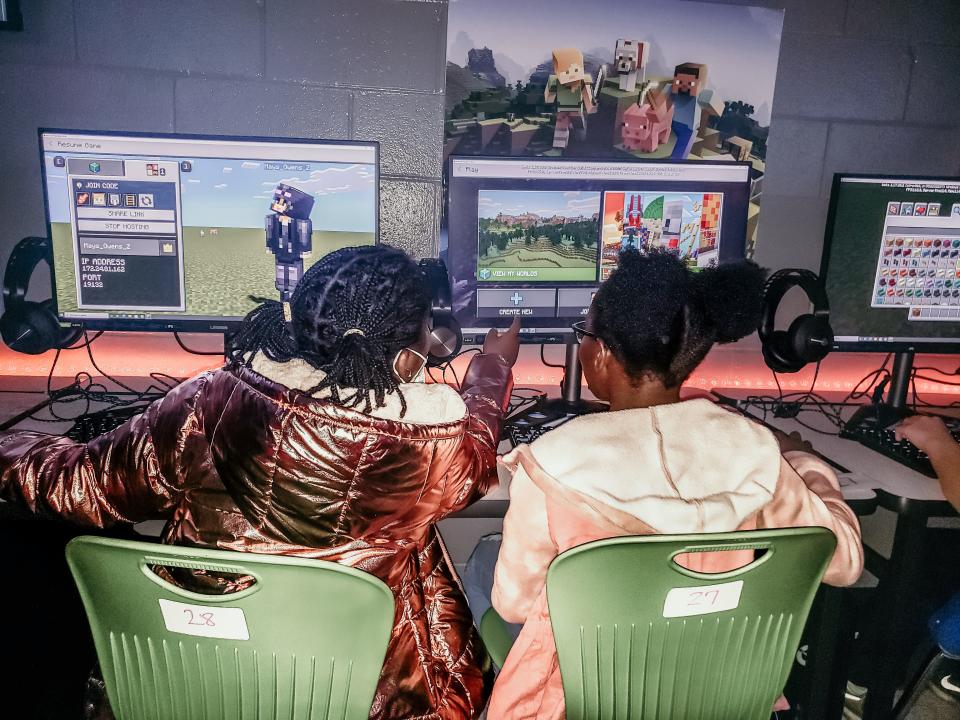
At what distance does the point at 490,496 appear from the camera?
1.26 metres

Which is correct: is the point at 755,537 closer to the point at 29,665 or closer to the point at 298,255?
the point at 298,255

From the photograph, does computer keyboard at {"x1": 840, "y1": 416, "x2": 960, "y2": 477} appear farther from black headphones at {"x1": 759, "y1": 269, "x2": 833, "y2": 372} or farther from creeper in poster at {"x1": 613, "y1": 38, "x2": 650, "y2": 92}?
creeper in poster at {"x1": 613, "y1": 38, "x2": 650, "y2": 92}

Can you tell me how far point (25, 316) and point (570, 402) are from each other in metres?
1.23

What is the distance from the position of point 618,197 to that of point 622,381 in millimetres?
642

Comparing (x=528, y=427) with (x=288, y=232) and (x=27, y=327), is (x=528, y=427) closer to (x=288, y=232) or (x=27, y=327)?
(x=288, y=232)

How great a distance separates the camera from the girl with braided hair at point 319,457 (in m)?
0.93

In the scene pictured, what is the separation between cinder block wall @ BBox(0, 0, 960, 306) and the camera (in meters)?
1.68

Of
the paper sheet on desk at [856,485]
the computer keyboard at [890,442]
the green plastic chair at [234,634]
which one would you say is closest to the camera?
the green plastic chair at [234,634]

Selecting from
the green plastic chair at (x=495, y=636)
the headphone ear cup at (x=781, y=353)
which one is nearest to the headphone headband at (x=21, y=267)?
the green plastic chair at (x=495, y=636)

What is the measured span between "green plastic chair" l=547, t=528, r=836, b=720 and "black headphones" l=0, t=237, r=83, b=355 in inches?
51.3

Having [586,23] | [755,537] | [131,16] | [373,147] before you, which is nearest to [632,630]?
[755,537]

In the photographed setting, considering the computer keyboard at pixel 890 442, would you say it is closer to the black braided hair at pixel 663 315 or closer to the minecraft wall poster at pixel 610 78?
the black braided hair at pixel 663 315

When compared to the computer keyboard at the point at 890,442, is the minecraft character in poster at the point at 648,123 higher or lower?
higher

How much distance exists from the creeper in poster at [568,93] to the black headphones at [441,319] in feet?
1.71
